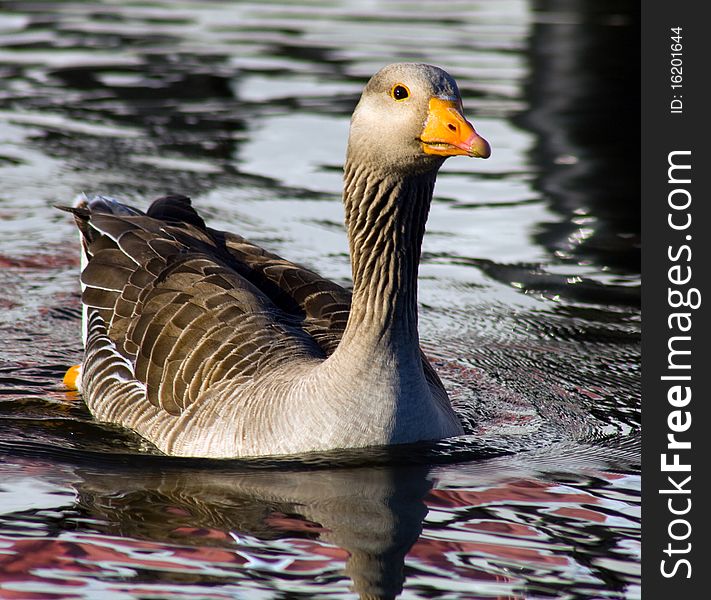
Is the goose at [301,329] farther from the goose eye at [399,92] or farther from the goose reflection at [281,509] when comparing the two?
the goose reflection at [281,509]

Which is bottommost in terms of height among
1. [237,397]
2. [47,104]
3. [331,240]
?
[237,397]

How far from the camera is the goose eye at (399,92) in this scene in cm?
754

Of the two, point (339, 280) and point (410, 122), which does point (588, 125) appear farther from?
point (410, 122)

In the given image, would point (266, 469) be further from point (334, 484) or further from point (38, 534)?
point (38, 534)

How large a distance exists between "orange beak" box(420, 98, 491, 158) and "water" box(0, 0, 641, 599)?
212cm

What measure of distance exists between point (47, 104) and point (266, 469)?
12.8 metres

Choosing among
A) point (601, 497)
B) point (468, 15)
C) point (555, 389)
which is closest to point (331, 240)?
point (555, 389)

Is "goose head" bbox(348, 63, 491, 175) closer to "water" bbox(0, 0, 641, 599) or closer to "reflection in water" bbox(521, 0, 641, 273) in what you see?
"water" bbox(0, 0, 641, 599)

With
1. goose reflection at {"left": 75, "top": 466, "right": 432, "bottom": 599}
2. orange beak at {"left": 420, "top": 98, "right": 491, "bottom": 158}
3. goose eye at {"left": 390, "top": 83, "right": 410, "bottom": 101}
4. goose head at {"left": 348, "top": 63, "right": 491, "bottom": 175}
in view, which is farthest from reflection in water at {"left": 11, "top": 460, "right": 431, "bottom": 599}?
goose eye at {"left": 390, "top": 83, "right": 410, "bottom": 101}

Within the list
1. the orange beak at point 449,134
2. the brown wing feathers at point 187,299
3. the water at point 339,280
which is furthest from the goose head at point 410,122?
the water at point 339,280

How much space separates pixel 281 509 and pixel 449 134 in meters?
2.52

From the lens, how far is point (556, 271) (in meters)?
13.3

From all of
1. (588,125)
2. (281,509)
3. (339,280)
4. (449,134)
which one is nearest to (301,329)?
(281,509)

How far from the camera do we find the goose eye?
7.54 metres
